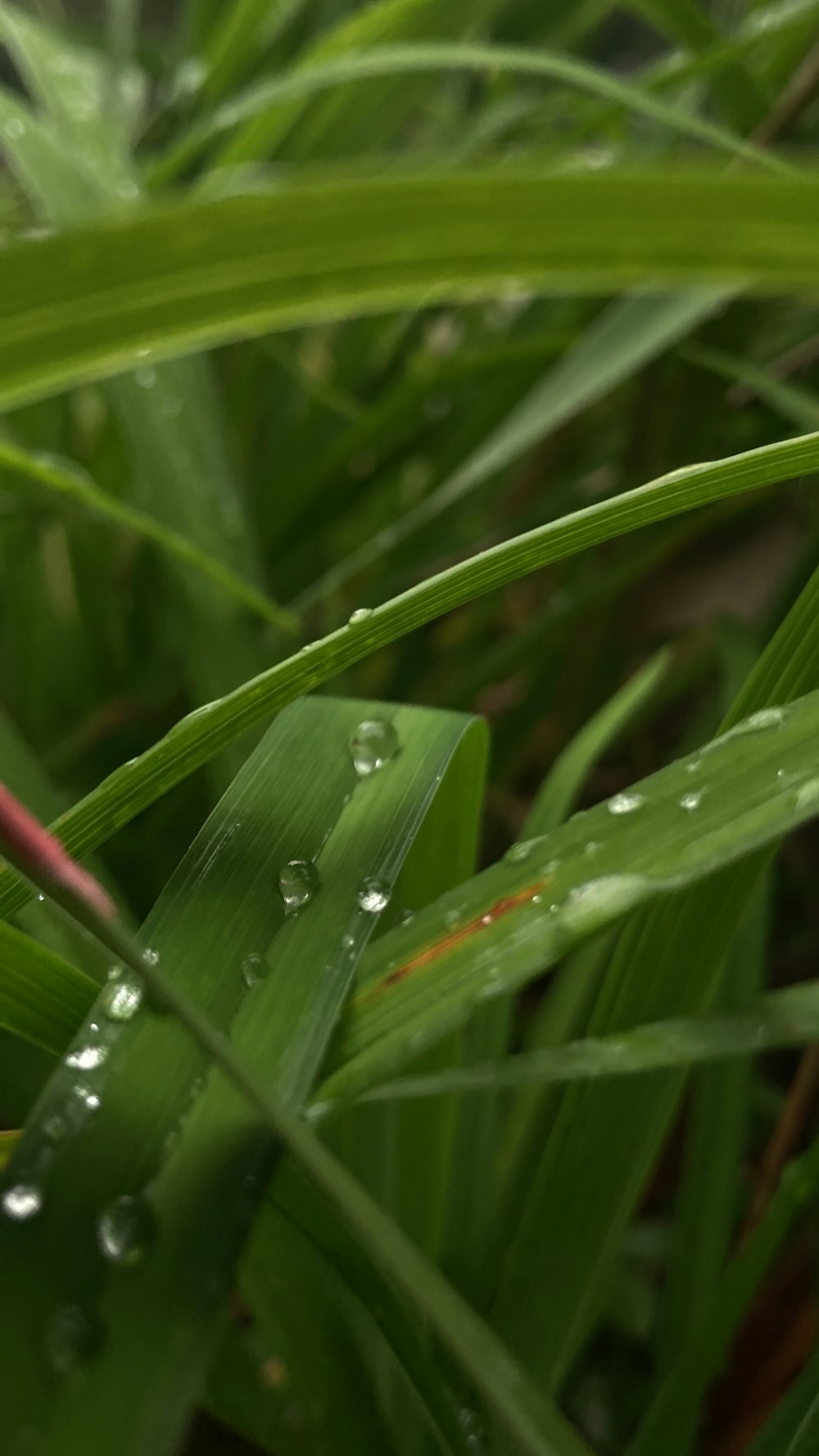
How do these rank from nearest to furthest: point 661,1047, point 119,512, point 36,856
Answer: point 36,856 < point 661,1047 < point 119,512

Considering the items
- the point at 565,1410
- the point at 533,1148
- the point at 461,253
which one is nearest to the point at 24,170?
the point at 461,253

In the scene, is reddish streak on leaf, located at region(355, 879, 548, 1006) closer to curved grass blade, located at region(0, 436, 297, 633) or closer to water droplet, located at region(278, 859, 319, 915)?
water droplet, located at region(278, 859, 319, 915)

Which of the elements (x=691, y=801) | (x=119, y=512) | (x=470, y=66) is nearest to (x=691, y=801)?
(x=691, y=801)

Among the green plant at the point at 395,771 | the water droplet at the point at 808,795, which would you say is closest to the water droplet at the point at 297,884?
the green plant at the point at 395,771

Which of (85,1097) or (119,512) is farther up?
(119,512)

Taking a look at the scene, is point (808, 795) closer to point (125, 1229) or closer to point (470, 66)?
point (125, 1229)

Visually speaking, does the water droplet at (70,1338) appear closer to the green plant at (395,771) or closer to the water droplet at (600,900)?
the green plant at (395,771)

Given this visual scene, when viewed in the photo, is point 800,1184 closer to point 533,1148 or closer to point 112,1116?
point 533,1148
